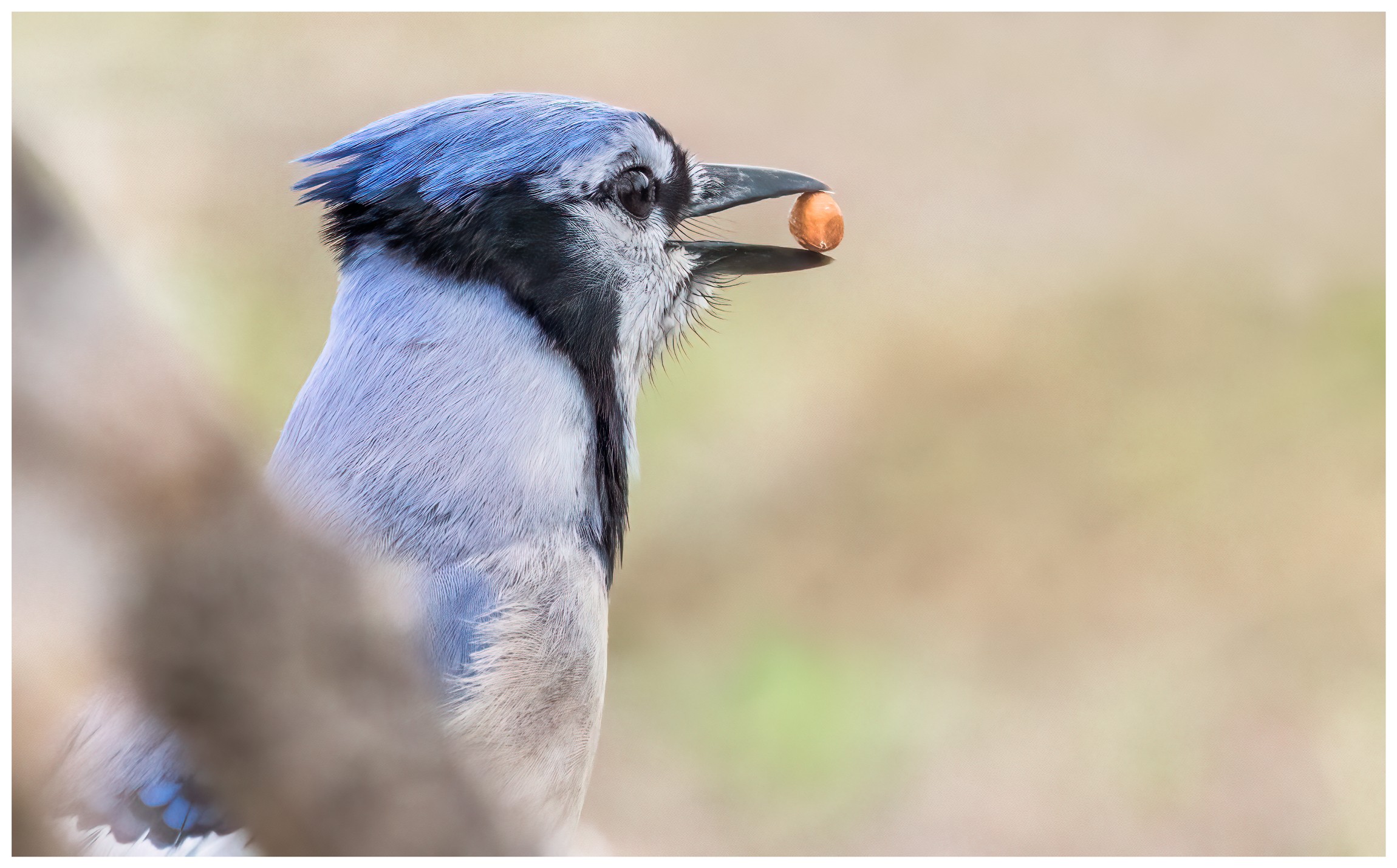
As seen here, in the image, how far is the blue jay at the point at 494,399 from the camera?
1.03 meters

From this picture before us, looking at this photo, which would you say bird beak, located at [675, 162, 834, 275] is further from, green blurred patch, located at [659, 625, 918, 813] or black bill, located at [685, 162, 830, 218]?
green blurred patch, located at [659, 625, 918, 813]

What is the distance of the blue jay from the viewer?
1025mm

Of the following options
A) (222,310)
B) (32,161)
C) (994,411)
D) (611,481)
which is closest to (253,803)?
(32,161)

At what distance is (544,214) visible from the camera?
4.02 ft

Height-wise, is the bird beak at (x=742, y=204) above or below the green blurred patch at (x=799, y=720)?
above

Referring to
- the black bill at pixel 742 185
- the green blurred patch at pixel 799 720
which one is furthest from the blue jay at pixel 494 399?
the green blurred patch at pixel 799 720

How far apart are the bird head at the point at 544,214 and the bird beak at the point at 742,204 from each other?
0.07 m

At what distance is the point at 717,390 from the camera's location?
307 cm

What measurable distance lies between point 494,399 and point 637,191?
1.16ft

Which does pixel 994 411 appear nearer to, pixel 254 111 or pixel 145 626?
pixel 254 111

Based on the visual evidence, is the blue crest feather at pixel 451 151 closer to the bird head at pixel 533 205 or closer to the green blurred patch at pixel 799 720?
the bird head at pixel 533 205

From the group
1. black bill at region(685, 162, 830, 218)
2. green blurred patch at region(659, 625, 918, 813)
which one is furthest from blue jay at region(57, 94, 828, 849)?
green blurred patch at region(659, 625, 918, 813)

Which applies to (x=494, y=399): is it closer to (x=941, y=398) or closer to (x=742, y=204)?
(x=742, y=204)

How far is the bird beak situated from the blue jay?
0.10m
